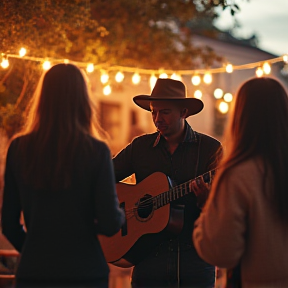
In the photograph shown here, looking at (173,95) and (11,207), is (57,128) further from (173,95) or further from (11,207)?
(173,95)

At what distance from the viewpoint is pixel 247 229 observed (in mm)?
3033

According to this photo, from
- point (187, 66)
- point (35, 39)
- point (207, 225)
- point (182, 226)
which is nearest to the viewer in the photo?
point (207, 225)

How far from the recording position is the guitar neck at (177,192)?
409 cm

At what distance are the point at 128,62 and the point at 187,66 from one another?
2.32m

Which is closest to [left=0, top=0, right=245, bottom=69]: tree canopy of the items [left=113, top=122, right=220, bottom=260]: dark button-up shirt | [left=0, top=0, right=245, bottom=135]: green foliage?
[left=0, top=0, right=245, bottom=135]: green foliage

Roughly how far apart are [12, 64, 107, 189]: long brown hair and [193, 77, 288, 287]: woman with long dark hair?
2.29ft

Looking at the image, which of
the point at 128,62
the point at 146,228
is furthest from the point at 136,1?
the point at 146,228

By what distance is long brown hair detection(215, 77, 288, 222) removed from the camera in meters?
3.05

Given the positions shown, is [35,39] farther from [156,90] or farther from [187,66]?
[187,66]

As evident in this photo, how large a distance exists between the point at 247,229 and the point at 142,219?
1.57 metres

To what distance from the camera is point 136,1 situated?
11.6 m

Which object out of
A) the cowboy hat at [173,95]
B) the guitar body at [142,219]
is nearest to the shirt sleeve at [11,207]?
the guitar body at [142,219]

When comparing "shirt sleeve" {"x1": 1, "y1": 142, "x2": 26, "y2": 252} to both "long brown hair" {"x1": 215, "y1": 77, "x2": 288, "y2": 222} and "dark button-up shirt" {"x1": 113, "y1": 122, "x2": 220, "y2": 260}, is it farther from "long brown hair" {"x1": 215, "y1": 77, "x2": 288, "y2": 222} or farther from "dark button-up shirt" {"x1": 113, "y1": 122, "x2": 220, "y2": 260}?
"dark button-up shirt" {"x1": 113, "y1": 122, "x2": 220, "y2": 260}

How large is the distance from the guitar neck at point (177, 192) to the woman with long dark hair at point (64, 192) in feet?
3.29
